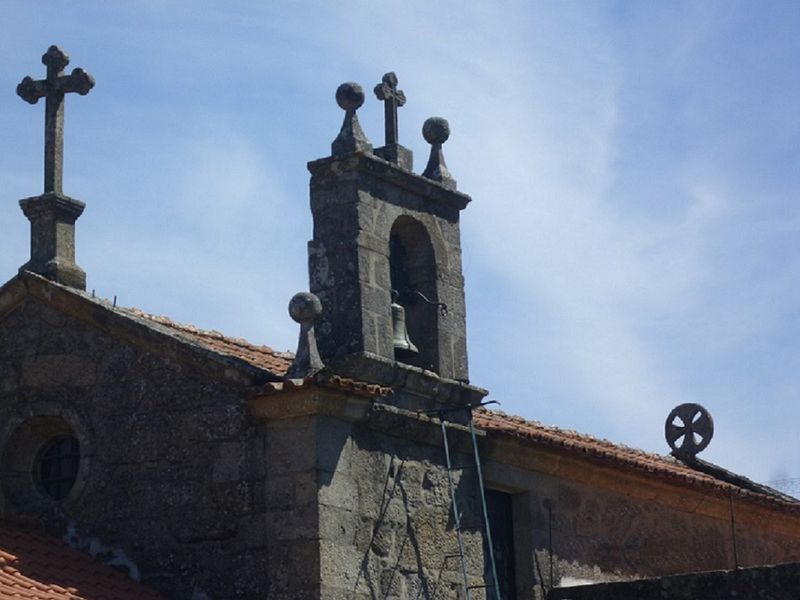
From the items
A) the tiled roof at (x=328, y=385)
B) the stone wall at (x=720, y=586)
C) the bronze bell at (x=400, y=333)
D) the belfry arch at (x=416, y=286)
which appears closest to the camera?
the tiled roof at (x=328, y=385)

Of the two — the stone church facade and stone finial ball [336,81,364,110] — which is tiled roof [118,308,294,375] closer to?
the stone church facade

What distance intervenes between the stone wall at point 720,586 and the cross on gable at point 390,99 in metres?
3.45

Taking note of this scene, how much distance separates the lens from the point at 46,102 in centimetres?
1307

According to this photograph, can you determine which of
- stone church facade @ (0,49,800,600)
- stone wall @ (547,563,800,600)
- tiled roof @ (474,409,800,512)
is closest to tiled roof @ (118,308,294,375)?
stone church facade @ (0,49,800,600)

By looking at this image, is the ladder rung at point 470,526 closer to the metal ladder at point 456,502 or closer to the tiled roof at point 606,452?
the metal ladder at point 456,502

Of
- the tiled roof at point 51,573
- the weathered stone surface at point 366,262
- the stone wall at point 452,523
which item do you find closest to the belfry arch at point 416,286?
the weathered stone surface at point 366,262

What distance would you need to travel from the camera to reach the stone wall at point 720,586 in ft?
38.9

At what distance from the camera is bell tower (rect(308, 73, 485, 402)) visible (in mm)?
12352

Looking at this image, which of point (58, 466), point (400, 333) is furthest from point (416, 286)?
point (58, 466)

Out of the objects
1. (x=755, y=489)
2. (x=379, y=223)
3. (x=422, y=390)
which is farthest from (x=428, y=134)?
(x=755, y=489)

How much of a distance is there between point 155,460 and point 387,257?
2071mm

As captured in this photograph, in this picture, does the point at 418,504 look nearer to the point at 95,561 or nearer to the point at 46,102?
the point at 95,561

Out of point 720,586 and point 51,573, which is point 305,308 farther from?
point 720,586

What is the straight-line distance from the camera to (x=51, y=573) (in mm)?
11398
